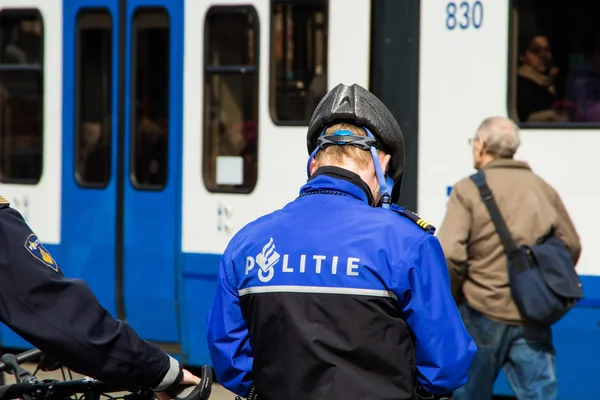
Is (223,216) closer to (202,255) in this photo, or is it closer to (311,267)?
(202,255)

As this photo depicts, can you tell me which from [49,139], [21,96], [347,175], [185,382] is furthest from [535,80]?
[185,382]

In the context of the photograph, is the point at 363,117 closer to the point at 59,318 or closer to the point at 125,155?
the point at 59,318

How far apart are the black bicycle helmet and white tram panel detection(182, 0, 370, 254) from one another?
4113 mm

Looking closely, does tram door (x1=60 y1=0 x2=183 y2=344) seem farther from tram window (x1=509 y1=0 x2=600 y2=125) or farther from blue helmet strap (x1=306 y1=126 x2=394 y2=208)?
blue helmet strap (x1=306 y1=126 x2=394 y2=208)

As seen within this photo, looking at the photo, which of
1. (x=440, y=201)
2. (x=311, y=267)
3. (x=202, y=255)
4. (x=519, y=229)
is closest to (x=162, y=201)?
(x=202, y=255)

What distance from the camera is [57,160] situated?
820cm

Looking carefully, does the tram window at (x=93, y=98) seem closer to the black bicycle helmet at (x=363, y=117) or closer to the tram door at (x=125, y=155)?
the tram door at (x=125, y=155)

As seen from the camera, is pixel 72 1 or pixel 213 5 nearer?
pixel 213 5

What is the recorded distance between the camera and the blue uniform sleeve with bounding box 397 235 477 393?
256 centimetres

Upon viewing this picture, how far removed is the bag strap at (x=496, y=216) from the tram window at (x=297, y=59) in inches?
84.2

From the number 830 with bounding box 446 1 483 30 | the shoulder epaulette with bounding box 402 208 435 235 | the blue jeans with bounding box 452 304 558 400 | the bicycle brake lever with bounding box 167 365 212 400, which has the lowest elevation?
the blue jeans with bounding box 452 304 558 400

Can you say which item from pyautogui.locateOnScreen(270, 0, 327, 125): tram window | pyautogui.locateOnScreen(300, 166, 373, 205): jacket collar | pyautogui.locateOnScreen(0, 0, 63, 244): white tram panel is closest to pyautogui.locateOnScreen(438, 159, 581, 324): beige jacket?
pyautogui.locateOnScreen(270, 0, 327, 125): tram window

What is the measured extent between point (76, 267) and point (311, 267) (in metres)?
5.61

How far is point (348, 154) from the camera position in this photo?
278 cm
